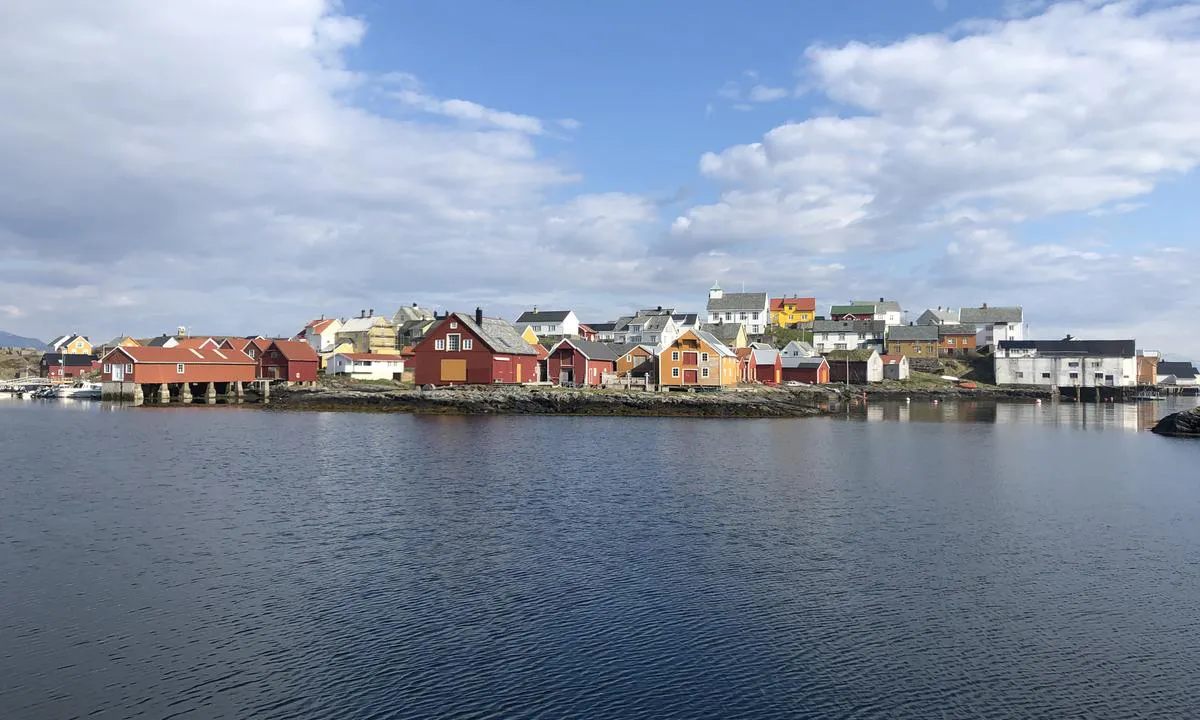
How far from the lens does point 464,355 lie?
7150 centimetres

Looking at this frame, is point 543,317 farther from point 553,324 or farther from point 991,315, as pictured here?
point 991,315

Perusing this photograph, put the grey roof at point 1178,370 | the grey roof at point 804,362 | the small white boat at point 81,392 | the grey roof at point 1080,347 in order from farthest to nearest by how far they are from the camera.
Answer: the grey roof at point 1178,370 → the grey roof at point 1080,347 → the grey roof at point 804,362 → the small white boat at point 81,392

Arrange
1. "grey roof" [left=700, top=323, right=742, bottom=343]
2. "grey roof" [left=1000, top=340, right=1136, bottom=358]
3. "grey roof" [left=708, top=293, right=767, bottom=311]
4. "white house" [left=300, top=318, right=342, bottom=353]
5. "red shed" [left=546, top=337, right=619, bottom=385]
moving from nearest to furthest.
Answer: "red shed" [left=546, top=337, right=619, bottom=385] < "grey roof" [left=700, top=323, right=742, bottom=343] < "grey roof" [left=1000, top=340, right=1136, bottom=358] < "white house" [left=300, top=318, right=342, bottom=353] < "grey roof" [left=708, top=293, right=767, bottom=311]

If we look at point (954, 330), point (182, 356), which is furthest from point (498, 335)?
point (954, 330)

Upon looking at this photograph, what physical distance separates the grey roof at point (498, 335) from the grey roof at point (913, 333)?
58.6 m

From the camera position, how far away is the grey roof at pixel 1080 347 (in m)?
102

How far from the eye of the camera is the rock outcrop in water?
54.2 m

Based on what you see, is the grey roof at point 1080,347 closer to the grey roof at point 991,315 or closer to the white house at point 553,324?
the grey roof at point 991,315

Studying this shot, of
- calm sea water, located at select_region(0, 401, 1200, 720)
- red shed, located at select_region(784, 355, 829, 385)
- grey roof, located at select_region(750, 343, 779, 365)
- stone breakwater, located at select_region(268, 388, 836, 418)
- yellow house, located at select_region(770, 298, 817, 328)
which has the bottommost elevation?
calm sea water, located at select_region(0, 401, 1200, 720)

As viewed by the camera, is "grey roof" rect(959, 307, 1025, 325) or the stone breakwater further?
"grey roof" rect(959, 307, 1025, 325)

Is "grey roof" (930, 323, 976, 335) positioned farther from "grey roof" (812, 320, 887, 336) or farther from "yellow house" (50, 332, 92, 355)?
"yellow house" (50, 332, 92, 355)

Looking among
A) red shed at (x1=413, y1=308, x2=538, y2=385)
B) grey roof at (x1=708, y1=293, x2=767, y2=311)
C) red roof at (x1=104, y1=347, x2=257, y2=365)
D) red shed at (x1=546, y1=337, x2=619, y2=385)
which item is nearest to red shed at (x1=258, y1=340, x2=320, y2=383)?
red roof at (x1=104, y1=347, x2=257, y2=365)

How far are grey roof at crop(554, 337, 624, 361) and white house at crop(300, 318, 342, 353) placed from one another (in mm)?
44676

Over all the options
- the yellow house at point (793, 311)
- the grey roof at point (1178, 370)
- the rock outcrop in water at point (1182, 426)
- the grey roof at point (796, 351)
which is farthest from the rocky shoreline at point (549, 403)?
the grey roof at point (1178, 370)
